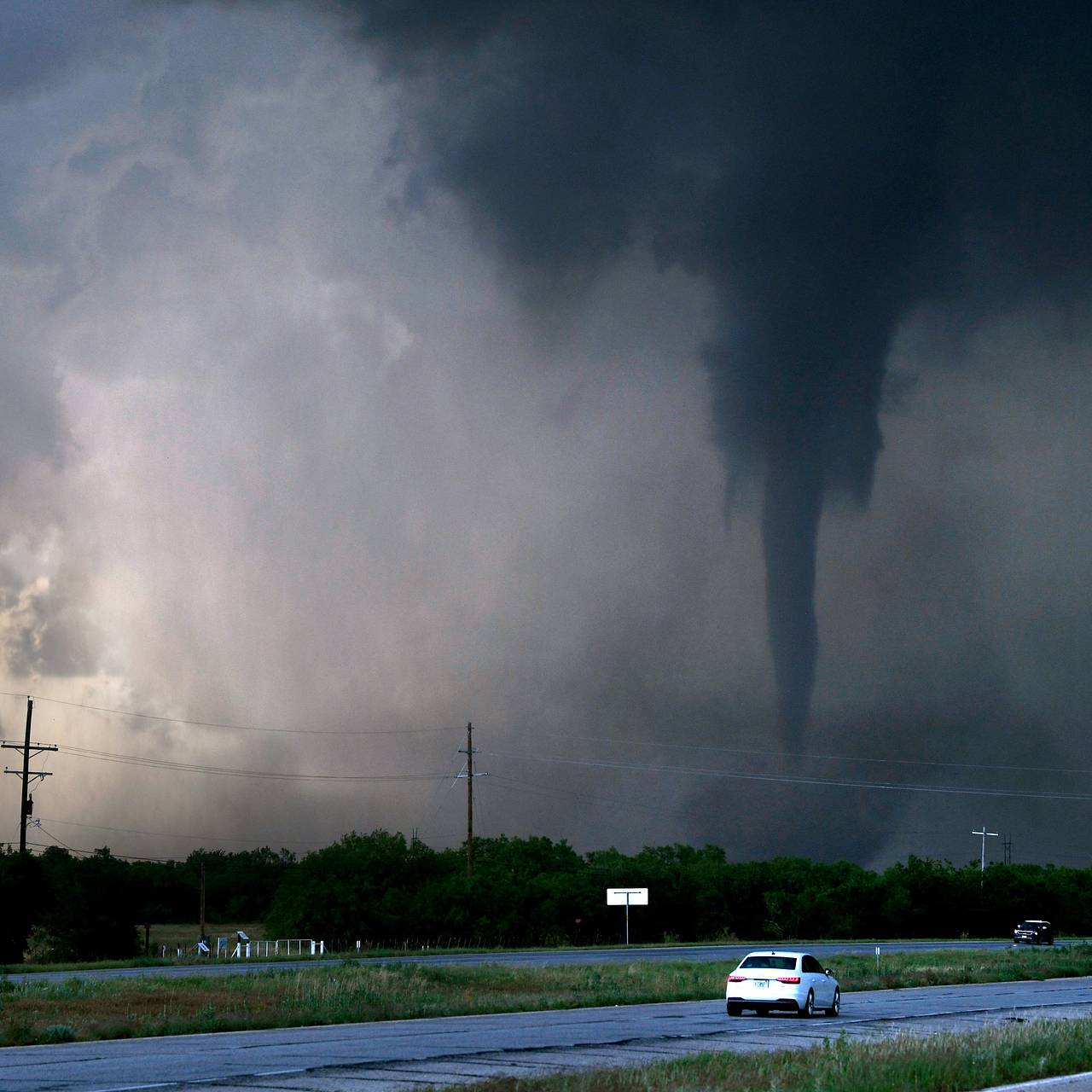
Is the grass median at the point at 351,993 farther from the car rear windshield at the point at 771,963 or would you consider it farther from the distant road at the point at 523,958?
the car rear windshield at the point at 771,963

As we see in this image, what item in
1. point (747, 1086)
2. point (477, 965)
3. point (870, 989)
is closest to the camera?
point (747, 1086)

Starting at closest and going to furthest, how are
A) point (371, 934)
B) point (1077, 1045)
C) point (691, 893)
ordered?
1. point (1077, 1045)
2. point (371, 934)
3. point (691, 893)

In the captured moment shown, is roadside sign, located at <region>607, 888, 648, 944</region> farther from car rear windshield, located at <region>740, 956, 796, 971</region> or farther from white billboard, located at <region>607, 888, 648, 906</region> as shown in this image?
car rear windshield, located at <region>740, 956, 796, 971</region>

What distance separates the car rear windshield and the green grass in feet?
36.8

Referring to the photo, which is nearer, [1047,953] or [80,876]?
[1047,953]

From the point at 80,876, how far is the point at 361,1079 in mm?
78009

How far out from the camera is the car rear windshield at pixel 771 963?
36531mm

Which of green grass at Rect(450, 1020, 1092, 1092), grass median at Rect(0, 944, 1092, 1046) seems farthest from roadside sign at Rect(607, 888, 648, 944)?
green grass at Rect(450, 1020, 1092, 1092)

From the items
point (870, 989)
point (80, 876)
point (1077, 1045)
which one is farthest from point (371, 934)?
point (1077, 1045)

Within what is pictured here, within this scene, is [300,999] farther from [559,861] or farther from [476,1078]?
[559,861]

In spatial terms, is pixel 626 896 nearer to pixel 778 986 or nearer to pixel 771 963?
pixel 771 963

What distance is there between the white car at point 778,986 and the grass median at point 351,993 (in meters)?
6.43

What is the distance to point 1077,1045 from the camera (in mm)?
23891

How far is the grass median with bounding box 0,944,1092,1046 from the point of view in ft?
109
